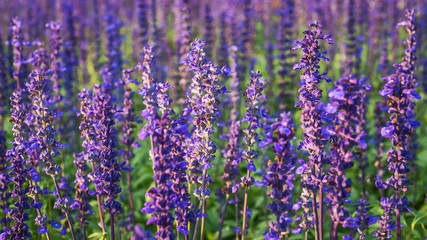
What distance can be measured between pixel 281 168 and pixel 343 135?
2.33ft

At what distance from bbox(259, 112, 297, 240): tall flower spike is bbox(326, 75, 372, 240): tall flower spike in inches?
14.4

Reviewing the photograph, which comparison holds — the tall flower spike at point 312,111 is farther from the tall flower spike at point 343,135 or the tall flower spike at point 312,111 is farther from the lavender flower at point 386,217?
the lavender flower at point 386,217

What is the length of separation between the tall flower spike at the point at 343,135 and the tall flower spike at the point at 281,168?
367mm

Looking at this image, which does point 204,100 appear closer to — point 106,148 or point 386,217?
point 106,148

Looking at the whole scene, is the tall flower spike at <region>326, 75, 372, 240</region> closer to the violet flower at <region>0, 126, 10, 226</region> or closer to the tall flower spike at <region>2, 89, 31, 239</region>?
the tall flower spike at <region>2, 89, 31, 239</region>

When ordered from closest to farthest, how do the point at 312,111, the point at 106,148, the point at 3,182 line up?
the point at 312,111 < the point at 106,148 < the point at 3,182

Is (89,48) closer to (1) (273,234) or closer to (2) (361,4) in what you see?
(2) (361,4)

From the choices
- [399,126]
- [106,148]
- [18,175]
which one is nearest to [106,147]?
[106,148]

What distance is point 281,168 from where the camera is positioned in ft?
12.9

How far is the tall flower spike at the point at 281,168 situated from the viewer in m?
3.70

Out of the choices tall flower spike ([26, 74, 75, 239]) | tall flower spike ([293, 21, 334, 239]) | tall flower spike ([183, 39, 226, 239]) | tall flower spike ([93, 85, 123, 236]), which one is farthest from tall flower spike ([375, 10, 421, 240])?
tall flower spike ([26, 74, 75, 239])

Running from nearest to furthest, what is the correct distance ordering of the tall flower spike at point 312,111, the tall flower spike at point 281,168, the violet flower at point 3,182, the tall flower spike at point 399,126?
the tall flower spike at point 281,168 → the tall flower spike at point 312,111 → the tall flower spike at point 399,126 → the violet flower at point 3,182

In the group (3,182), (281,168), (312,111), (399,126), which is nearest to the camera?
(312,111)

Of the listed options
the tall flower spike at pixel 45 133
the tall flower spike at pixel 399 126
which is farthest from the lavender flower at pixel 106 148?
the tall flower spike at pixel 399 126
